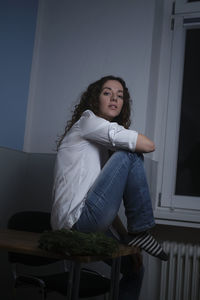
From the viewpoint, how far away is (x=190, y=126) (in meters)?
3.02

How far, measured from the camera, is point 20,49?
2.77 m

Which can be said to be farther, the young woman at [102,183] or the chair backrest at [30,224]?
the chair backrest at [30,224]

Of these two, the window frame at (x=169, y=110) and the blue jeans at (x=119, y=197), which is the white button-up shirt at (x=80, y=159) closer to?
the blue jeans at (x=119, y=197)

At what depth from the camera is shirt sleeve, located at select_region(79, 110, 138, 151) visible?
1740 mm

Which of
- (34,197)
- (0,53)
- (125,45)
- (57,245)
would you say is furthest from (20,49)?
(57,245)

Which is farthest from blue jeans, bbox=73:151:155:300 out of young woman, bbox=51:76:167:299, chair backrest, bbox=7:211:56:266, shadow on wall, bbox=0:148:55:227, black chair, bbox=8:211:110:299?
shadow on wall, bbox=0:148:55:227

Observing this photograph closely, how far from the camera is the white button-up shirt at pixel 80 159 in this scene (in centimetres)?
175

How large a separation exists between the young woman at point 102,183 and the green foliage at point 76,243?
1.23 feet

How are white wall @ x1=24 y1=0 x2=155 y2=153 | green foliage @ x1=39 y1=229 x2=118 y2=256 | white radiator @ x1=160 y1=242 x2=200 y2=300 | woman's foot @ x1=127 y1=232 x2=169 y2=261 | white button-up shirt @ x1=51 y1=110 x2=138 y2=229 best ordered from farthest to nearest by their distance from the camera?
white wall @ x1=24 y1=0 x2=155 y2=153
white radiator @ x1=160 y1=242 x2=200 y2=300
white button-up shirt @ x1=51 y1=110 x2=138 y2=229
woman's foot @ x1=127 y1=232 x2=169 y2=261
green foliage @ x1=39 y1=229 x2=118 y2=256

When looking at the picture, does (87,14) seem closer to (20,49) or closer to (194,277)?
(20,49)

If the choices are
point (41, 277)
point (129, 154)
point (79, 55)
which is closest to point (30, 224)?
point (41, 277)

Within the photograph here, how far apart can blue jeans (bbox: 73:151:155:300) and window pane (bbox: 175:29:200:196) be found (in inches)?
52.1

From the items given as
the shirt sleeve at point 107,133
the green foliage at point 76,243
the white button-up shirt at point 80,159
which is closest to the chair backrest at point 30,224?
the white button-up shirt at point 80,159

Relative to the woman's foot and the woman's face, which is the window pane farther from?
the woman's foot
